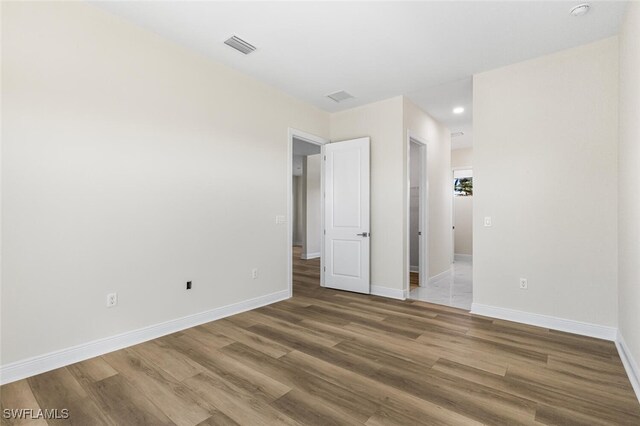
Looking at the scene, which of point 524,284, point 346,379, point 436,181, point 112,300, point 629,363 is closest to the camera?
point 346,379

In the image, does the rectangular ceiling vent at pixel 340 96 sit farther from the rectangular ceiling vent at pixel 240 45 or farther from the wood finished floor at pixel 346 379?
the wood finished floor at pixel 346 379

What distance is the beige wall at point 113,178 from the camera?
A: 7.17 feet

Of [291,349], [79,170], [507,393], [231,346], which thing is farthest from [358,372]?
[79,170]

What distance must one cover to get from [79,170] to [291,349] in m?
2.32

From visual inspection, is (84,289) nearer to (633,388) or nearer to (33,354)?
(33,354)

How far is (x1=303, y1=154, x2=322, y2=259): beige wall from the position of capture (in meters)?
8.47

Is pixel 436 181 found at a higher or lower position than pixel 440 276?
higher

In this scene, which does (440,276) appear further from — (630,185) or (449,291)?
(630,185)

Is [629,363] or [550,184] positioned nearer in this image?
[629,363]

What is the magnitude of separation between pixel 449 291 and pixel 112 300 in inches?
174

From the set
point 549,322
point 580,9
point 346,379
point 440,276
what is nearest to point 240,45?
point 580,9

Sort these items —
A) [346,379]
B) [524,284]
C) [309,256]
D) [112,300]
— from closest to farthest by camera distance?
1. [346,379]
2. [112,300]
3. [524,284]
4. [309,256]

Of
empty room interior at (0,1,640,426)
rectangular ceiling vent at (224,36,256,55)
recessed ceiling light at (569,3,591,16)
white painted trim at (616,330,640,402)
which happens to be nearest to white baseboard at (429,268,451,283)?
empty room interior at (0,1,640,426)

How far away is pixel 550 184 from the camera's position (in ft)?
10.5
